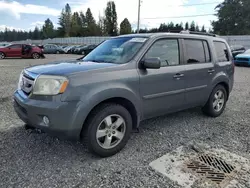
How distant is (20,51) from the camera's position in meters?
20.4

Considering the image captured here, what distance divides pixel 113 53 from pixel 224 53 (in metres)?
2.73

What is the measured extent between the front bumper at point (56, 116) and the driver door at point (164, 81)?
1.16 meters

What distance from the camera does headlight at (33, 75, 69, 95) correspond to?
2748 millimetres

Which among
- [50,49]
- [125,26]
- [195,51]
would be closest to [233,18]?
[125,26]

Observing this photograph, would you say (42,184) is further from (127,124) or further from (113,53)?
(113,53)

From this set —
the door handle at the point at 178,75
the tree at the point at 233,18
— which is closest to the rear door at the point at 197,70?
the door handle at the point at 178,75

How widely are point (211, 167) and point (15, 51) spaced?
20.9 m

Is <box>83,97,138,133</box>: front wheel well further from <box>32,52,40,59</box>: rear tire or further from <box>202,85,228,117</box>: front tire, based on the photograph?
<box>32,52,40,59</box>: rear tire

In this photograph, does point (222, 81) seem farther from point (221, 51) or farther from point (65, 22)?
point (65, 22)

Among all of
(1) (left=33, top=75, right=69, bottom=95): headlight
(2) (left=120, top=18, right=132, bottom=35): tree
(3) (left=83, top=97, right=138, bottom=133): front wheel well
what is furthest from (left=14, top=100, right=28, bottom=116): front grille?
(2) (left=120, top=18, right=132, bottom=35): tree

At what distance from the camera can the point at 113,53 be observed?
12.4 ft

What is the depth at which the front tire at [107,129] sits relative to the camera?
2967 mm

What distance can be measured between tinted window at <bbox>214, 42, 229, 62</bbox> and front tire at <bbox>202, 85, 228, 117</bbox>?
0.61m

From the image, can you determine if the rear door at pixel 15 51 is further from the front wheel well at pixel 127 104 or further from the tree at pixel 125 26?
the tree at pixel 125 26
